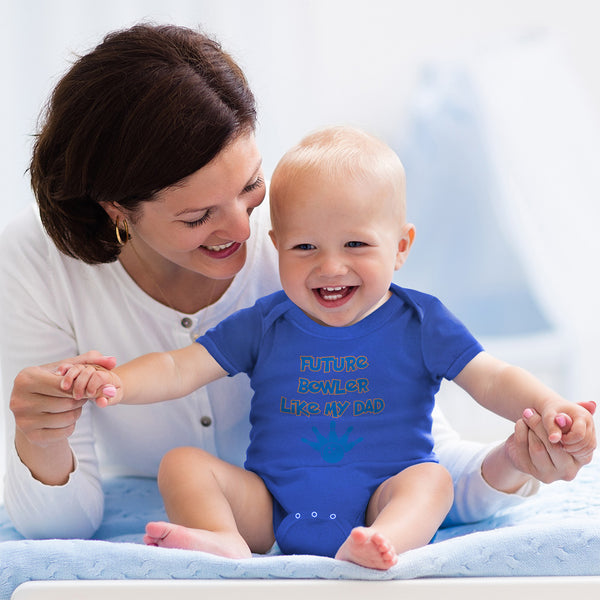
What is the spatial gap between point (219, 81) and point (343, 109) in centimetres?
A: 182

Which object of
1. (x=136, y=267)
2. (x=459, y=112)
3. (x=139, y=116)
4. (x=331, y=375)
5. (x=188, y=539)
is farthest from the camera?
(x=459, y=112)

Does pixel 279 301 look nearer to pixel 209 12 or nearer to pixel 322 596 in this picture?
pixel 322 596

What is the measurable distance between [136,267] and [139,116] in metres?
0.38

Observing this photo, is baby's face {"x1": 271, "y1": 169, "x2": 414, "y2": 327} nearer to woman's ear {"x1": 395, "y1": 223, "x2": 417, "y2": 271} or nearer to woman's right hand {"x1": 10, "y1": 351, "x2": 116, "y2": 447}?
woman's ear {"x1": 395, "y1": 223, "x2": 417, "y2": 271}

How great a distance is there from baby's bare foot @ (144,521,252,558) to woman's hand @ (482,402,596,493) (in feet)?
1.39

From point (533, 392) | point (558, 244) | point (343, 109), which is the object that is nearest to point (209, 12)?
point (343, 109)

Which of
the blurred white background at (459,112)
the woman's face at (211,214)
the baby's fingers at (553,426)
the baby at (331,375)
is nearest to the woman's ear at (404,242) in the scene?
the baby at (331,375)

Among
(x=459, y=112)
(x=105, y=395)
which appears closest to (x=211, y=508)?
(x=105, y=395)

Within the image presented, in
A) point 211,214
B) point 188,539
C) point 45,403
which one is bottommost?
point 188,539

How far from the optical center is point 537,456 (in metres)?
1.25

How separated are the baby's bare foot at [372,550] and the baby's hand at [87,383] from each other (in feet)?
1.27

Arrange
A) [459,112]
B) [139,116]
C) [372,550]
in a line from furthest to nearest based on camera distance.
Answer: [459,112] < [139,116] < [372,550]

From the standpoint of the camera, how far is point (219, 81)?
4.54ft

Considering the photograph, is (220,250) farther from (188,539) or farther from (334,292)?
(188,539)
